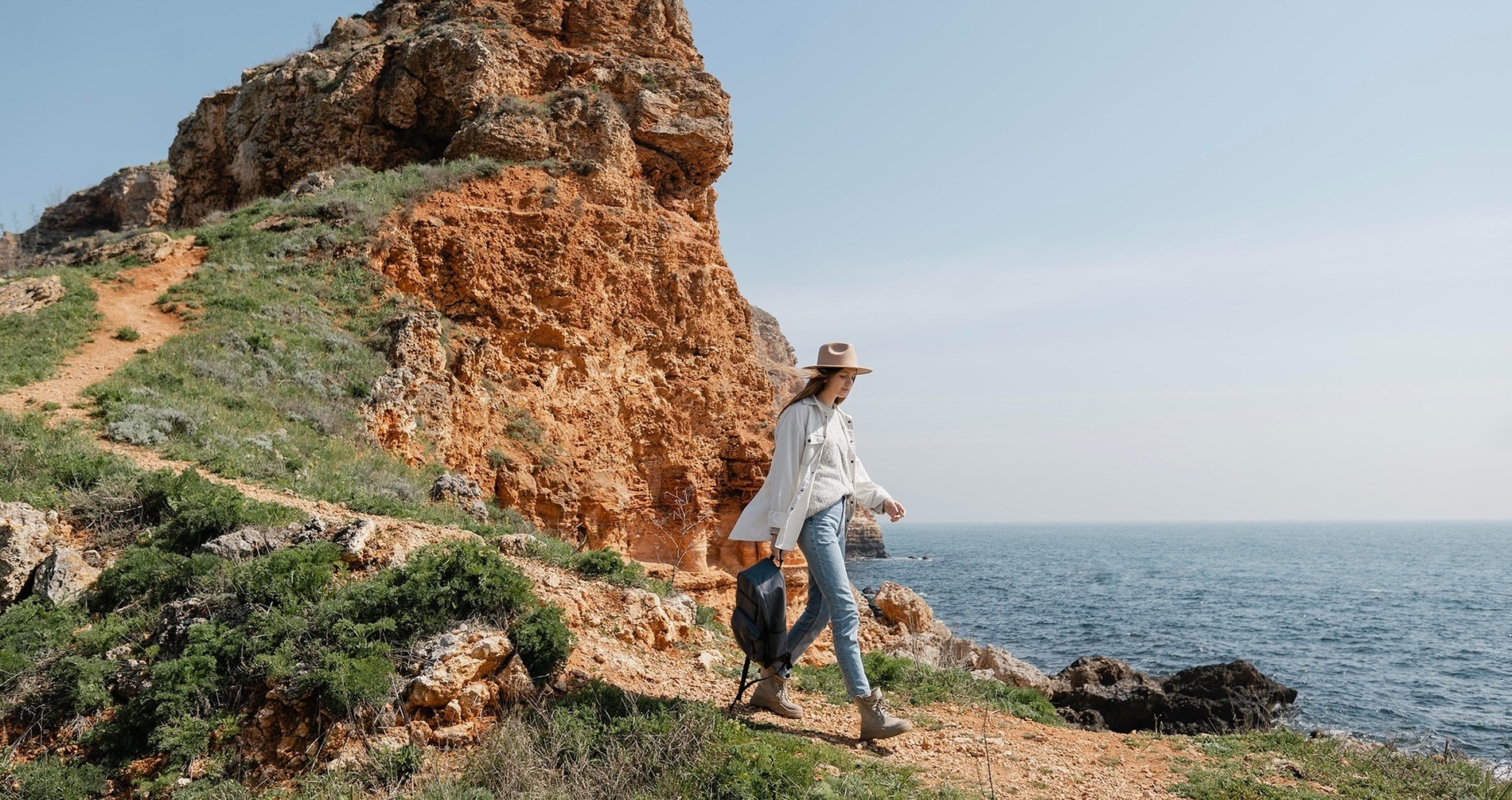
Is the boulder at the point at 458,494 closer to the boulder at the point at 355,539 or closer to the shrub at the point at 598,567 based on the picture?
the shrub at the point at 598,567

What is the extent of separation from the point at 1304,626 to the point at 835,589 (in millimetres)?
35032

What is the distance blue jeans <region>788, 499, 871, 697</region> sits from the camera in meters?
4.85

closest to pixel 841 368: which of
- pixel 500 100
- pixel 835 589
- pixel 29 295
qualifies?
pixel 835 589

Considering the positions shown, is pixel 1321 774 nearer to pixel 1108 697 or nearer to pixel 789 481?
pixel 789 481

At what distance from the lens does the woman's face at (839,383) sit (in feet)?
17.2

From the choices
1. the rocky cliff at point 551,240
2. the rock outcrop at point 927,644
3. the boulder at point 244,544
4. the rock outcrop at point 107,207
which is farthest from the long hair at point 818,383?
the rock outcrop at point 107,207

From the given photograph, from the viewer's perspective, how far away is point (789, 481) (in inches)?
195

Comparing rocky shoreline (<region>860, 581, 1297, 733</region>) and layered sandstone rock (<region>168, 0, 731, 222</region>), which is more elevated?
layered sandstone rock (<region>168, 0, 731, 222</region>)

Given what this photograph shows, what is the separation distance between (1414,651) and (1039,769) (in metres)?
29.1

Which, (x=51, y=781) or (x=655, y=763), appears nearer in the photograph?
(x=655, y=763)

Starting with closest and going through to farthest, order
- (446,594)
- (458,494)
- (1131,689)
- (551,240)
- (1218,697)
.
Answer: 1. (446,594)
2. (458,494)
3. (1218,697)
4. (1131,689)
5. (551,240)

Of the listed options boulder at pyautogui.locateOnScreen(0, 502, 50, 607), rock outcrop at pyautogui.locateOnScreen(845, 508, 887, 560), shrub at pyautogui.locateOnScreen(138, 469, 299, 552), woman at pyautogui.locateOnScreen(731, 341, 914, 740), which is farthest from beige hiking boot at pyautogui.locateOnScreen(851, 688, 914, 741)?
rock outcrop at pyautogui.locateOnScreen(845, 508, 887, 560)

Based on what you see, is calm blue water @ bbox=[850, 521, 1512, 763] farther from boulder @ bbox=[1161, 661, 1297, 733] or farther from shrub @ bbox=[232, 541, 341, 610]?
shrub @ bbox=[232, 541, 341, 610]

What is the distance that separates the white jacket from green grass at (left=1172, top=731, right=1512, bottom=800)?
300 cm
